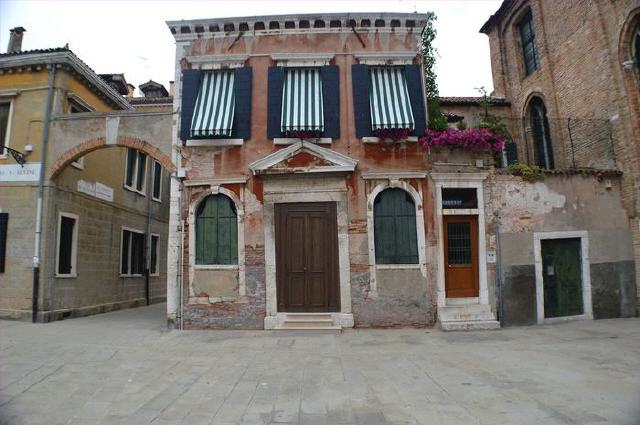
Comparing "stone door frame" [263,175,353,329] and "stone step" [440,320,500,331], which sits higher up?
"stone door frame" [263,175,353,329]

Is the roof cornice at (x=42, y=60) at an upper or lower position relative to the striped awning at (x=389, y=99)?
upper

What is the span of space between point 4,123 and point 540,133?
16906 mm

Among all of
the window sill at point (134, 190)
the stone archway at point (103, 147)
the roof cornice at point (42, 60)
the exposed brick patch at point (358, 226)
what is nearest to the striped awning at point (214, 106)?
the stone archway at point (103, 147)

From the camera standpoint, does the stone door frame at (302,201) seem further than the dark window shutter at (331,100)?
No

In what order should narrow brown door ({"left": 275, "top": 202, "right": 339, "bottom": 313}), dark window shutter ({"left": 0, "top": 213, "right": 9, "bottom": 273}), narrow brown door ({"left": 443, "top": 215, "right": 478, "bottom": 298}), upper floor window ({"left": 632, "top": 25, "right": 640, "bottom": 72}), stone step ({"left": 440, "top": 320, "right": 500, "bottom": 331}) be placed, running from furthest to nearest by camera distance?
1. upper floor window ({"left": 632, "top": 25, "right": 640, "bottom": 72})
2. dark window shutter ({"left": 0, "top": 213, "right": 9, "bottom": 273})
3. narrow brown door ({"left": 443, "top": 215, "right": 478, "bottom": 298})
4. narrow brown door ({"left": 275, "top": 202, "right": 339, "bottom": 313})
5. stone step ({"left": 440, "top": 320, "right": 500, "bottom": 331})

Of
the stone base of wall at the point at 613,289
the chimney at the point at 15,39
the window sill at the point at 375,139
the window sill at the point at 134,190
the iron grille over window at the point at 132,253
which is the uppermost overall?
the chimney at the point at 15,39

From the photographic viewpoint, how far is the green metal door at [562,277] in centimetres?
1020

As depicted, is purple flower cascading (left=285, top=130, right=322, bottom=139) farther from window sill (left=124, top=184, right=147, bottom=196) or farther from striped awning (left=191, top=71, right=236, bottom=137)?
window sill (left=124, top=184, right=147, bottom=196)

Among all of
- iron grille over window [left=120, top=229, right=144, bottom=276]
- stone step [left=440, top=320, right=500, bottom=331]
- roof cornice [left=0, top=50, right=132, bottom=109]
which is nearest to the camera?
stone step [left=440, top=320, right=500, bottom=331]

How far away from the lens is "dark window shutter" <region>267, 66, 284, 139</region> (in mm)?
10218

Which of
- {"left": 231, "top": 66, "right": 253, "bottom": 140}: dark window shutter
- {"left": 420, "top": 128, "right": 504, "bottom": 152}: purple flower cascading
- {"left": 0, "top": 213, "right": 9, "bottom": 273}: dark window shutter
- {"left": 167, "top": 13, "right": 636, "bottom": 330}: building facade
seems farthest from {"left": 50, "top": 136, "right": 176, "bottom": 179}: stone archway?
{"left": 420, "top": 128, "right": 504, "bottom": 152}: purple flower cascading

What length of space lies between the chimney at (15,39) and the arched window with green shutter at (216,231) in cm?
934

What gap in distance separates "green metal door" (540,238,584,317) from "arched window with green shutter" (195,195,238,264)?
24.6 ft

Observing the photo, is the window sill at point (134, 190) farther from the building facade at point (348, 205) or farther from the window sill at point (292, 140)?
the window sill at point (292, 140)
